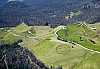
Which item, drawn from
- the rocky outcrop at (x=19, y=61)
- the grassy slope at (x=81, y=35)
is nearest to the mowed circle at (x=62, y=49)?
A: the grassy slope at (x=81, y=35)

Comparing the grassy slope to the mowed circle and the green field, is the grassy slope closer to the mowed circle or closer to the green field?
the green field

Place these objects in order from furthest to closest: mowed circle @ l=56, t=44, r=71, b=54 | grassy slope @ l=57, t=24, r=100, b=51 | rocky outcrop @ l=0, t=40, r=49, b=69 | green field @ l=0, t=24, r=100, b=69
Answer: grassy slope @ l=57, t=24, r=100, b=51 < mowed circle @ l=56, t=44, r=71, b=54 < green field @ l=0, t=24, r=100, b=69 < rocky outcrop @ l=0, t=40, r=49, b=69

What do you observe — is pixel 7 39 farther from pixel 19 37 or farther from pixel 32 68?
pixel 32 68

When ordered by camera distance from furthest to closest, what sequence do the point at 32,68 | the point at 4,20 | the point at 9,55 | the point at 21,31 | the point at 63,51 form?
the point at 4,20 → the point at 21,31 → the point at 63,51 → the point at 9,55 → the point at 32,68

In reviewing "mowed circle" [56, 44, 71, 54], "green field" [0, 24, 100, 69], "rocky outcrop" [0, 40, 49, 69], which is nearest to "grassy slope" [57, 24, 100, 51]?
"green field" [0, 24, 100, 69]

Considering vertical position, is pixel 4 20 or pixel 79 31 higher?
pixel 79 31

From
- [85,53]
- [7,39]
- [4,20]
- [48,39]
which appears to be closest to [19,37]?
[7,39]

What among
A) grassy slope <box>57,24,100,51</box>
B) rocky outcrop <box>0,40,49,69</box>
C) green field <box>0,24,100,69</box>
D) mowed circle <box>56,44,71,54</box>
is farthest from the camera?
grassy slope <box>57,24,100,51</box>

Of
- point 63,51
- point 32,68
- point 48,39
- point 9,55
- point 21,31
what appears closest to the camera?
point 32,68
